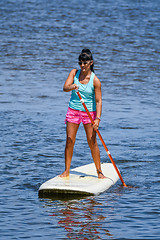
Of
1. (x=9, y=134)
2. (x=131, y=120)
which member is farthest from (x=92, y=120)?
(x=131, y=120)

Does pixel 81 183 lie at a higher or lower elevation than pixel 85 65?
lower

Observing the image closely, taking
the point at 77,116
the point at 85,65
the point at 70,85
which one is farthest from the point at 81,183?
the point at 85,65

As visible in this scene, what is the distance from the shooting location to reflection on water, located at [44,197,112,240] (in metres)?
7.13

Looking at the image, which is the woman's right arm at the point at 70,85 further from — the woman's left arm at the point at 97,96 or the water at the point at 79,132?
the water at the point at 79,132

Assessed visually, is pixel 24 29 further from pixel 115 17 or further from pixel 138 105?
pixel 138 105

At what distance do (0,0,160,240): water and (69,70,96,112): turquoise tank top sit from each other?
1.22 metres

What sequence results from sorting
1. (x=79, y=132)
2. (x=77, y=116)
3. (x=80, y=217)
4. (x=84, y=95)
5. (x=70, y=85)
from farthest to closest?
(x=79, y=132) < (x=77, y=116) < (x=84, y=95) < (x=70, y=85) < (x=80, y=217)

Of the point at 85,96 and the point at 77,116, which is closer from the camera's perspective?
the point at 85,96

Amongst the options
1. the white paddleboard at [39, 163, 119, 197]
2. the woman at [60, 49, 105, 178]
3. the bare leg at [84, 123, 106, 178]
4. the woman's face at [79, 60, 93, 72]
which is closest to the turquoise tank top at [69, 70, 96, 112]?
the woman at [60, 49, 105, 178]

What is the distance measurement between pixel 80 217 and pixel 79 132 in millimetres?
4757

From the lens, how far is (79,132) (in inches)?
485

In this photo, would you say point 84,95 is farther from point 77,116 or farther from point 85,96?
point 77,116

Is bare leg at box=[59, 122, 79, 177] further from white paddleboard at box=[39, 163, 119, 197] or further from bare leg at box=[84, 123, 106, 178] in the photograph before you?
white paddleboard at box=[39, 163, 119, 197]

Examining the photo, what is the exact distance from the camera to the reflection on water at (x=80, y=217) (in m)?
7.13
